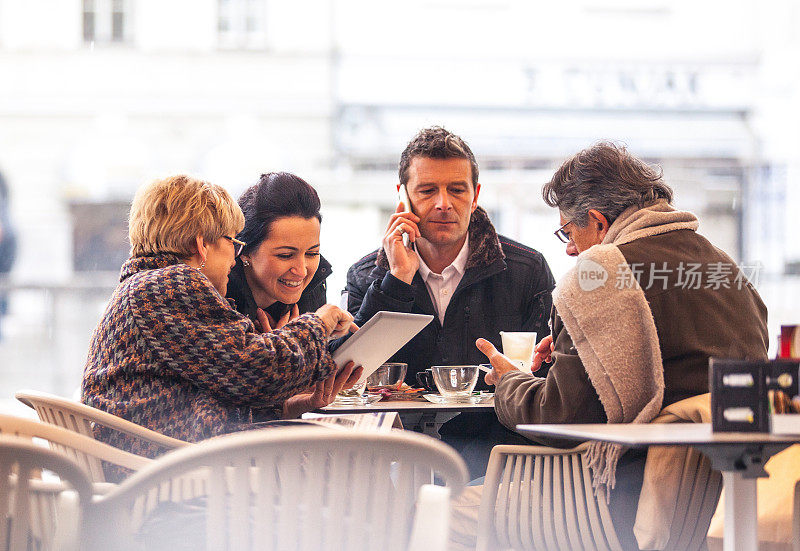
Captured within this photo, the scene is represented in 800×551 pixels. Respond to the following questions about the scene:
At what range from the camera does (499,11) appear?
514 cm

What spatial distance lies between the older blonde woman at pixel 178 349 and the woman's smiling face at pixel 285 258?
0.51 meters

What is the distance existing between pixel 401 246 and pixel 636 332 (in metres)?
1.18

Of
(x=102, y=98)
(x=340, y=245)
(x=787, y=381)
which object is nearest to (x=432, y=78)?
(x=340, y=245)

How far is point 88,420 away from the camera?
161cm

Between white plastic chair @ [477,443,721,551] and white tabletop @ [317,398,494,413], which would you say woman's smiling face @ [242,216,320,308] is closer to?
white tabletop @ [317,398,494,413]

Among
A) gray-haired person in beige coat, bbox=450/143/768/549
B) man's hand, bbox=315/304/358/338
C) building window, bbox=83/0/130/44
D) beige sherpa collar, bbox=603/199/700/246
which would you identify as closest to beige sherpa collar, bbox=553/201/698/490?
gray-haired person in beige coat, bbox=450/143/768/549

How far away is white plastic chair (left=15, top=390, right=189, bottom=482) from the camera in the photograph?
5.09ft

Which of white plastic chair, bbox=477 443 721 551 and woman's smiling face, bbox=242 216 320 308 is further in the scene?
woman's smiling face, bbox=242 216 320 308

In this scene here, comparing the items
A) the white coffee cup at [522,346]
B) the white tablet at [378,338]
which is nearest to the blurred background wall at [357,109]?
the white coffee cup at [522,346]

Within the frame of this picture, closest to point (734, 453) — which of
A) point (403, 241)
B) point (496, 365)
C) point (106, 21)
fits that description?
point (496, 365)

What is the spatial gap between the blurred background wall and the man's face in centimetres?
190

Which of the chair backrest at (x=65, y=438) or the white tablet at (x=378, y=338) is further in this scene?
the white tablet at (x=378, y=338)

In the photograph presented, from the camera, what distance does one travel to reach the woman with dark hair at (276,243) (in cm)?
229

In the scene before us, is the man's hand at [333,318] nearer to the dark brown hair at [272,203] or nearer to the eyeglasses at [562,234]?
the dark brown hair at [272,203]
